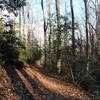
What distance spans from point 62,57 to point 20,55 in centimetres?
906

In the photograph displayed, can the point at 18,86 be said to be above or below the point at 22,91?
above

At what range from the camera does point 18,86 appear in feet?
51.7

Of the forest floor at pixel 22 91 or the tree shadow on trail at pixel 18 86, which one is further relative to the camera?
the tree shadow on trail at pixel 18 86

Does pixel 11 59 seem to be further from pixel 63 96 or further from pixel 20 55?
pixel 63 96

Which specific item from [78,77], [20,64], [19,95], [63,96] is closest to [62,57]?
[78,77]

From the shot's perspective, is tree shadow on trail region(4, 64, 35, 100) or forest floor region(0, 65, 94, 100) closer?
forest floor region(0, 65, 94, 100)

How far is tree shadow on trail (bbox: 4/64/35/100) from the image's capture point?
14323 millimetres

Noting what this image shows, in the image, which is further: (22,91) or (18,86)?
(18,86)

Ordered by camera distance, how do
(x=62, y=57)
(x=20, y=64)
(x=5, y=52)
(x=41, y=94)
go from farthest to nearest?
(x=62, y=57)
(x=20, y=64)
(x=5, y=52)
(x=41, y=94)

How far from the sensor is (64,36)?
28.1 m

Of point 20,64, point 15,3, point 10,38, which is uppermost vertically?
point 15,3

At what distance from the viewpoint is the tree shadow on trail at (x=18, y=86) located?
14.3 meters

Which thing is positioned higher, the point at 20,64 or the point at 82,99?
the point at 20,64

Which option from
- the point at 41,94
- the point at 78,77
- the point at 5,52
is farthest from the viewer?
the point at 78,77
